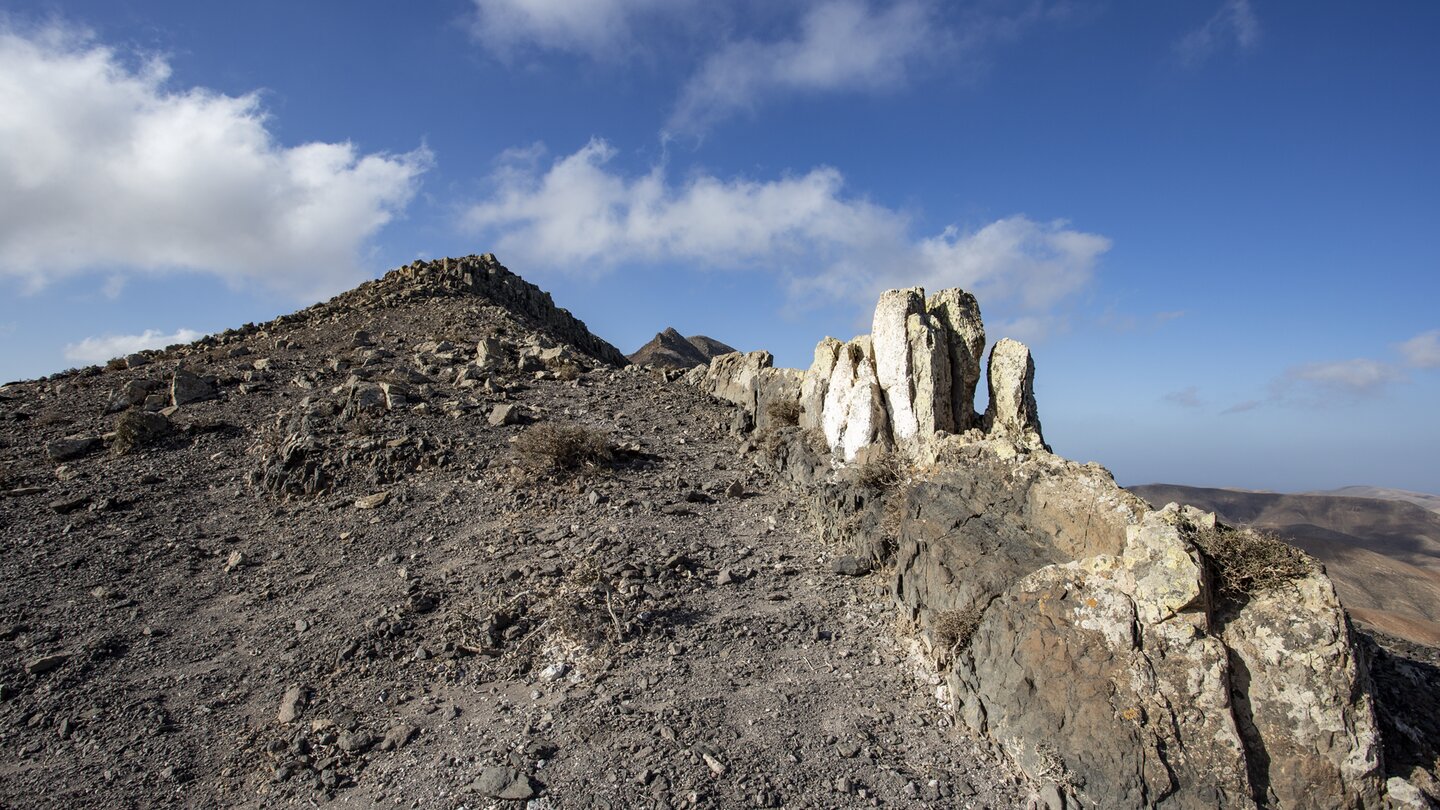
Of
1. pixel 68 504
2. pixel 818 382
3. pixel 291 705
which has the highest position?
pixel 818 382

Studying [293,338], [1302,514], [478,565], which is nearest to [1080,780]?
[478,565]

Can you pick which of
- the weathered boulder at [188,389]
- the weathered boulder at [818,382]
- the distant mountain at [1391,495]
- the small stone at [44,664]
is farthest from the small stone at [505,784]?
the distant mountain at [1391,495]

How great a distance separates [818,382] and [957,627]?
6.69m

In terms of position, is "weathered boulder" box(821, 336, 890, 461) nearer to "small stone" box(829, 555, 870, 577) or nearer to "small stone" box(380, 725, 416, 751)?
"small stone" box(829, 555, 870, 577)

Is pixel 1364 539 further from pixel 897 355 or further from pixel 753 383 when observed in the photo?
pixel 897 355

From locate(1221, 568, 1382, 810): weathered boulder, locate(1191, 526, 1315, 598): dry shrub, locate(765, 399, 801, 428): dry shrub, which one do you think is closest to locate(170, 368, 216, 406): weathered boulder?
locate(765, 399, 801, 428): dry shrub

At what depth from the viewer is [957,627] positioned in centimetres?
782

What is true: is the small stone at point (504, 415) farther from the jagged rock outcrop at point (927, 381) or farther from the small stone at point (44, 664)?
the small stone at point (44, 664)

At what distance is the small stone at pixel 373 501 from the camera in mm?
11992

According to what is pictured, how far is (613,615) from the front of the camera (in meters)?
8.88

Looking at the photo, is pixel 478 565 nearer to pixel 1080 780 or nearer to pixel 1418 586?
pixel 1080 780

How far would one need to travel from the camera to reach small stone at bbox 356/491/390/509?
39.3ft

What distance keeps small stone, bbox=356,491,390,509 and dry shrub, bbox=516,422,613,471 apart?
7.55 ft

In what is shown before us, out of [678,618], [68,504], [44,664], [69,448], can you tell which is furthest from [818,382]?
[69,448]
